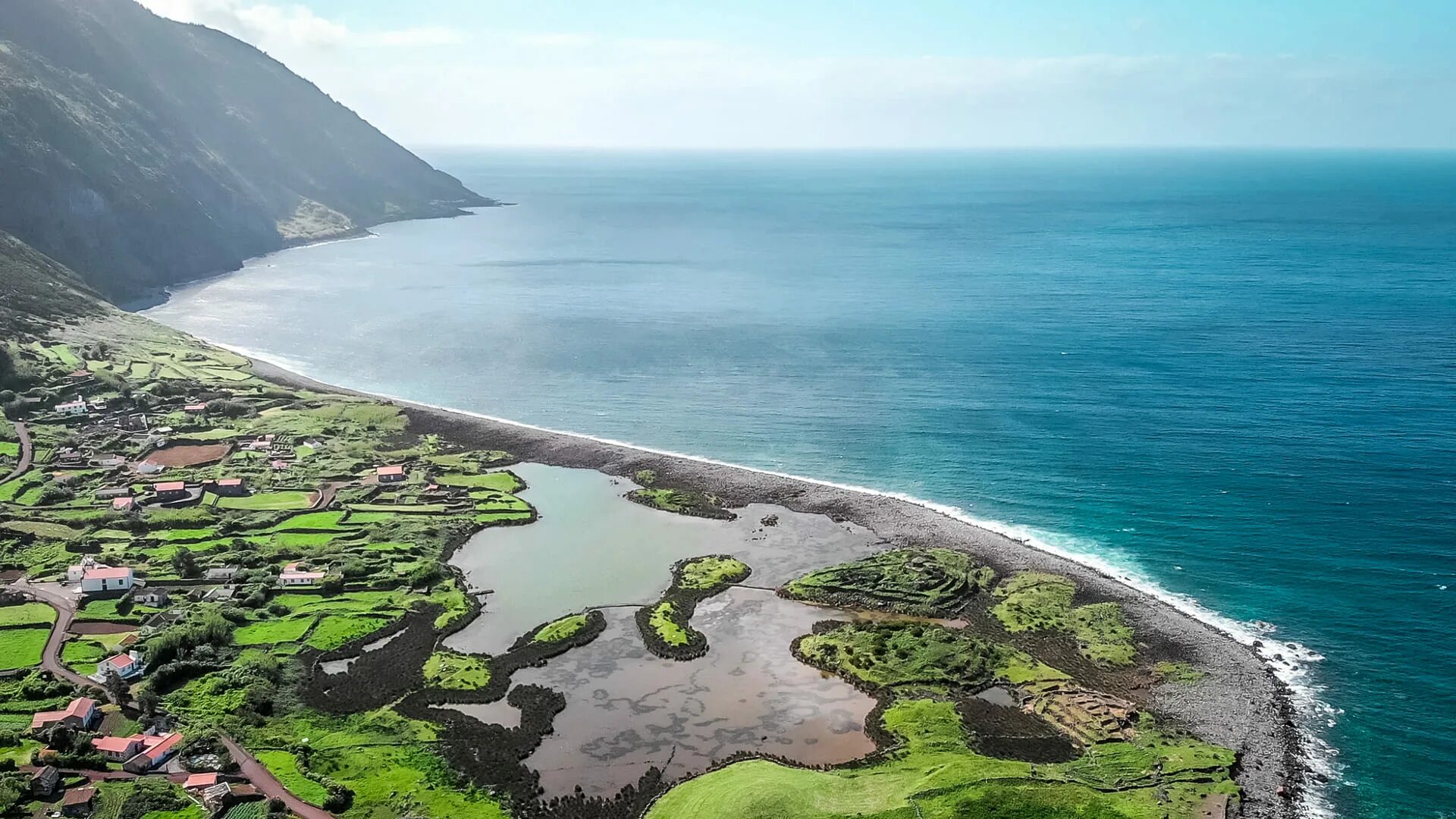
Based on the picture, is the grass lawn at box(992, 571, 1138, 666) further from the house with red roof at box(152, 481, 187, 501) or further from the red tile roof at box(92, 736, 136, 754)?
the house with red roof at box(152, 481, 187, 501)

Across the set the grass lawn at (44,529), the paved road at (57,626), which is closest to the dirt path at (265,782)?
the paved road at (57,626)

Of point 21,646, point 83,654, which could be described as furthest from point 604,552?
point 21,646

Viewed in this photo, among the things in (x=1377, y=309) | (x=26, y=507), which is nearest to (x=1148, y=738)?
(x=26, y=507)

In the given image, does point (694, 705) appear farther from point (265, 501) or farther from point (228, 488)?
point (228, 488)

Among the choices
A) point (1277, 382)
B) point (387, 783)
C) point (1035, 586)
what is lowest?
point (387, 783)

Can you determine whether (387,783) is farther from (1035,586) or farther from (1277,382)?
(1277,382)

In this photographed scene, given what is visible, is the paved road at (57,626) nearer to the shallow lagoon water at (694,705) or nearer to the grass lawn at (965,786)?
the shallow lagoon water at (694,705)
